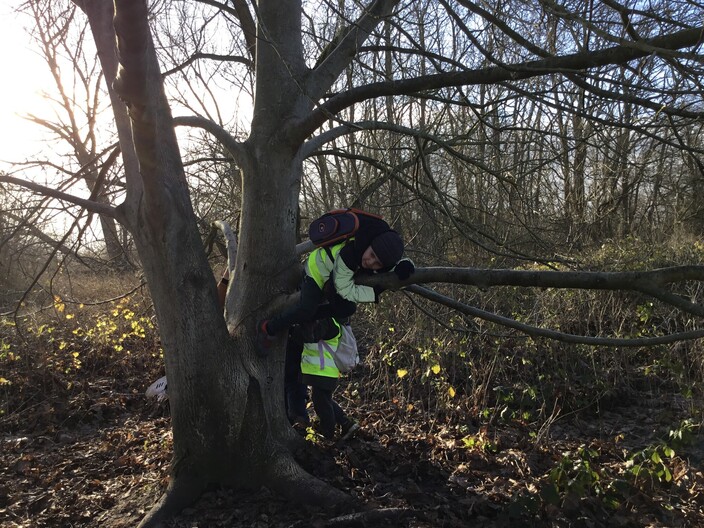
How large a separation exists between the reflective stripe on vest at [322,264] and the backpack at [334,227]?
57 mm

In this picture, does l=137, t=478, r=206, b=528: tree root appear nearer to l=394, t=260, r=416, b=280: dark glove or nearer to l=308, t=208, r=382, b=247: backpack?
l=308, t=208, r=382, b=247: backpack

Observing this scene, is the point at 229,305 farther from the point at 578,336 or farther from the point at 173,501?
the point at 578,336

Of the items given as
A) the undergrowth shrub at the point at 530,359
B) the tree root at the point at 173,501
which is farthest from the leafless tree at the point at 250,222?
the undergrowth shrub at the point at 530,359

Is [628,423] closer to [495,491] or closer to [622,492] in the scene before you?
[622,492]

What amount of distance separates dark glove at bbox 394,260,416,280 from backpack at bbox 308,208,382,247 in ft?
1.54

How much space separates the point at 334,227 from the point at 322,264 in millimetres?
277

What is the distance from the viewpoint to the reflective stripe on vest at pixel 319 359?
4090mm

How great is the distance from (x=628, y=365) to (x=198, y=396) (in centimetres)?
484

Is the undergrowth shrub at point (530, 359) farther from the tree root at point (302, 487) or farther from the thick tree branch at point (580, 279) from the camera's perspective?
the thick tree branch at point (580, 279)

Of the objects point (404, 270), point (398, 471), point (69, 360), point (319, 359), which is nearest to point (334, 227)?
point (404, 270)

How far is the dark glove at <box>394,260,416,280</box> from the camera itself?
9.34 feet

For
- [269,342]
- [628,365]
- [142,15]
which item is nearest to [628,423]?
[628,365]

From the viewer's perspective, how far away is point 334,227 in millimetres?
3225

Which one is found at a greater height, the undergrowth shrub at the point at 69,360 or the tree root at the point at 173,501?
the undergrowth shrub at the point at 69,360
